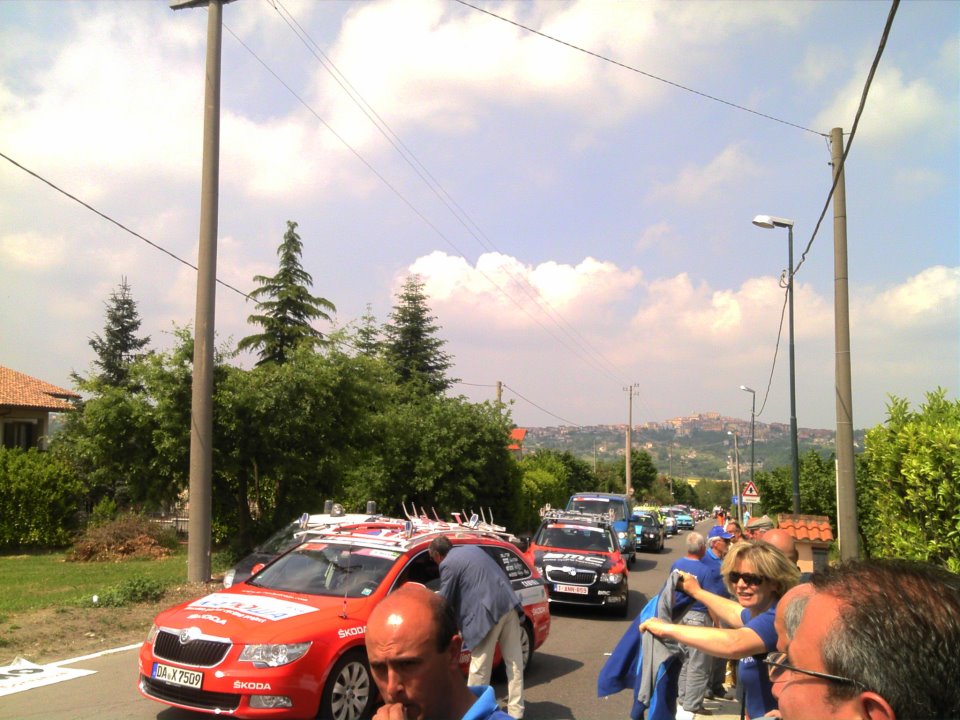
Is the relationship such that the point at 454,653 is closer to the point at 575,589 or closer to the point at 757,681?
the point at 757,681

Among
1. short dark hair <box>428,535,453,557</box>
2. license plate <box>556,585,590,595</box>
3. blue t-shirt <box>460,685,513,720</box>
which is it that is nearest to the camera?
blue t-shirt <box>460,685,513,720</box>

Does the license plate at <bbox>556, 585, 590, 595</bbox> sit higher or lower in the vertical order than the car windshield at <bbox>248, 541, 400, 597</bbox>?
lower

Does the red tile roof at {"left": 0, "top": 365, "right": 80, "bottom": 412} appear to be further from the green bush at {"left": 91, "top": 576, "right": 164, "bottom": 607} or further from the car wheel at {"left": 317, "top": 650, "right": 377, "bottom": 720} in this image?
the car wheel at {"left": 317, "top": 650, "right": 377, "bottom": 720}

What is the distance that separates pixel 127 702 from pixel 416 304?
49489mm

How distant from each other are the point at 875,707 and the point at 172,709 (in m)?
7.17

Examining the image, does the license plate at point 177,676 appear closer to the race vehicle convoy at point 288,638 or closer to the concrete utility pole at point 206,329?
the race vehicle convoy at point 288,638

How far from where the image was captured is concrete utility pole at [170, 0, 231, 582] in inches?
548

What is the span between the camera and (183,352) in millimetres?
17484

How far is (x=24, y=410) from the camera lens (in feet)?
116

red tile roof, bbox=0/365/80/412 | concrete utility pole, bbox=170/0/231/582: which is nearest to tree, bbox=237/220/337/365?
red tile roof, bbox=0/365/80/412

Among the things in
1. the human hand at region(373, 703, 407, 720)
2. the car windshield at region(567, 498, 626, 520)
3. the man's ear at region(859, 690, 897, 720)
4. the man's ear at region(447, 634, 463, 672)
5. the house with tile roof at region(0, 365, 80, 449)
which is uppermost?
the house with tile roof at region(0, 365, 80, 449)

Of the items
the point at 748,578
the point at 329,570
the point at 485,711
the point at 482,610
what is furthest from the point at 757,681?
the point at 329,570

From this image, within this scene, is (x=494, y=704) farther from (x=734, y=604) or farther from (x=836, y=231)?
(x=836, y=231)

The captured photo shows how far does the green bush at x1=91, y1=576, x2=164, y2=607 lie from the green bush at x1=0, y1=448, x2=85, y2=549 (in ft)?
46.0
